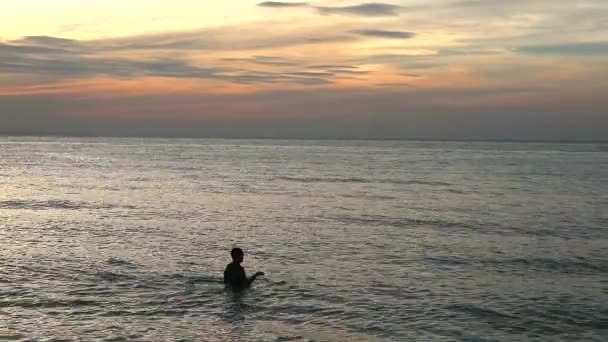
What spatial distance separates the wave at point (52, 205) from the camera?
119 ft

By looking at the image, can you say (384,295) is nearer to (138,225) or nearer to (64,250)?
(64,250)

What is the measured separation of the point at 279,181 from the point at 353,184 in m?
7.63

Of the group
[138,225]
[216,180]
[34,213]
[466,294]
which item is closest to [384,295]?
[466,294]

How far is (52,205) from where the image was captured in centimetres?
3725

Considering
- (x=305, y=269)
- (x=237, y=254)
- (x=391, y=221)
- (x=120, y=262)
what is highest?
(x=237, y=254)

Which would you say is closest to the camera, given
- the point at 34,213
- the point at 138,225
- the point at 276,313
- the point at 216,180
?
the point at 276,313

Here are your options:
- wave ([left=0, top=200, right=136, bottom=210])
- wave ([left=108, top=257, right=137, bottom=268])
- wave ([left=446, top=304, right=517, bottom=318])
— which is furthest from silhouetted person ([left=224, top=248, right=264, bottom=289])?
wave ([left=0, top=200, right=136, bottom=210])


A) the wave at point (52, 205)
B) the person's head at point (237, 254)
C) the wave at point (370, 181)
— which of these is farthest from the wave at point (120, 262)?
the wave at point (370, 181)

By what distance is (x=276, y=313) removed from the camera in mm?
15688

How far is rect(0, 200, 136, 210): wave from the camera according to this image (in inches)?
1426

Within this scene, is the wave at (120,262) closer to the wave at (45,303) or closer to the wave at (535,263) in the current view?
the wave at (45,303)

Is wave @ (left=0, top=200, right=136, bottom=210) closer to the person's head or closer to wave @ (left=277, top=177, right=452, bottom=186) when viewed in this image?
the person's head

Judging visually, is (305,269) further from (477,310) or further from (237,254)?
(477,310)

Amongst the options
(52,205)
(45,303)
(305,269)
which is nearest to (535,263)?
(305,269)
